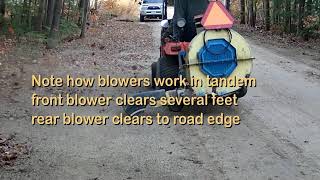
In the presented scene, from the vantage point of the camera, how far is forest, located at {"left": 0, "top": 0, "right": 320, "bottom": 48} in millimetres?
21219

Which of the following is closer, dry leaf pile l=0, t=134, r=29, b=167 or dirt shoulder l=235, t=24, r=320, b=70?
dry leaf pile l=0, t=134, r=29, b=167

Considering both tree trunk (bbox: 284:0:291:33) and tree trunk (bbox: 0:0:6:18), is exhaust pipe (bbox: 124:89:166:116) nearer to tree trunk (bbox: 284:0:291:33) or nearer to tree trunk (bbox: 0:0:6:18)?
tree trunk (bbox: 0:0:6:18)

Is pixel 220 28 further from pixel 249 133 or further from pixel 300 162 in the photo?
pixel 300 162

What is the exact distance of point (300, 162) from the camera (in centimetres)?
632

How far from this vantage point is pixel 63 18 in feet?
91.2

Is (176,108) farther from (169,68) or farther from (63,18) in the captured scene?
(63,18)

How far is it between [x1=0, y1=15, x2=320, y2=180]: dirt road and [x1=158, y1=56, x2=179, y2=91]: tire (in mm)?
696

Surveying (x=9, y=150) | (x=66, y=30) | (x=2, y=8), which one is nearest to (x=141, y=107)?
(x=9, y=150)

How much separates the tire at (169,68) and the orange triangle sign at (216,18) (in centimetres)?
141

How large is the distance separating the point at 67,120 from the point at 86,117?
1.18 feet

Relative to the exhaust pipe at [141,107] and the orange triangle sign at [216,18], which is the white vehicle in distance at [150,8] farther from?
the orange triangle sign at [216,18]

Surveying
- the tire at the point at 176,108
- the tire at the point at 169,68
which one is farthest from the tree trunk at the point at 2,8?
the tire at the point at 176,108

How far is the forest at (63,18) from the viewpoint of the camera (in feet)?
69.6

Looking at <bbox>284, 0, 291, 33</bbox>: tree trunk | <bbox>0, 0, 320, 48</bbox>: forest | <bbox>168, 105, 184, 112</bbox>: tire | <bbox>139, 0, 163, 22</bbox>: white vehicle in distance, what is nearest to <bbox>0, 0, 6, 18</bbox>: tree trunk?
<bbox>0, 0, 320, 48</bbox>: forest
